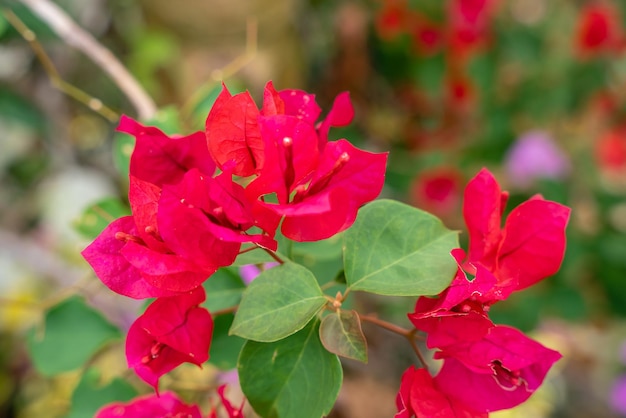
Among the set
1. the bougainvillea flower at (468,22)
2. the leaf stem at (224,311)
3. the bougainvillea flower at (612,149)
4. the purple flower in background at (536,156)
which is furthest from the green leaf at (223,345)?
the bougainvillea flower at (612,149)

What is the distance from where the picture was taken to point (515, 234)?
47cm

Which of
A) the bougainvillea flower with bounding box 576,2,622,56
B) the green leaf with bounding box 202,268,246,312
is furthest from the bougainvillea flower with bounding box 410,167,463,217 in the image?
Result: the green leaf with bounding box 202,268,246,312

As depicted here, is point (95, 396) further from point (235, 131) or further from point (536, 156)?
point (536, 156)

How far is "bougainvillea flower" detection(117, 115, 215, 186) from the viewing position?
17.5 inches

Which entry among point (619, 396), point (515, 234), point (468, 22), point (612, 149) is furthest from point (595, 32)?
point (515, 234)

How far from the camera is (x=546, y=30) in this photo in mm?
1571

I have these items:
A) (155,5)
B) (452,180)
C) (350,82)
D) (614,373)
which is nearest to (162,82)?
(155,5)

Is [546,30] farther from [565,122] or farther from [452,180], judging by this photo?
[452,180]

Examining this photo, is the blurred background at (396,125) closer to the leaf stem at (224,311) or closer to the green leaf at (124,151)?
the green leaf at (124,151)

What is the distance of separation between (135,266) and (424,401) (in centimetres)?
22

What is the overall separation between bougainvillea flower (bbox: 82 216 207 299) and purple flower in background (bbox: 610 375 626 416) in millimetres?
1492

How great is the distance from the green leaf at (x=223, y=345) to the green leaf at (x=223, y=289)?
0.04m

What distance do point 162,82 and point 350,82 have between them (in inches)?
22.6

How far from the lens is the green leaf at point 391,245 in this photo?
1.49 ft
